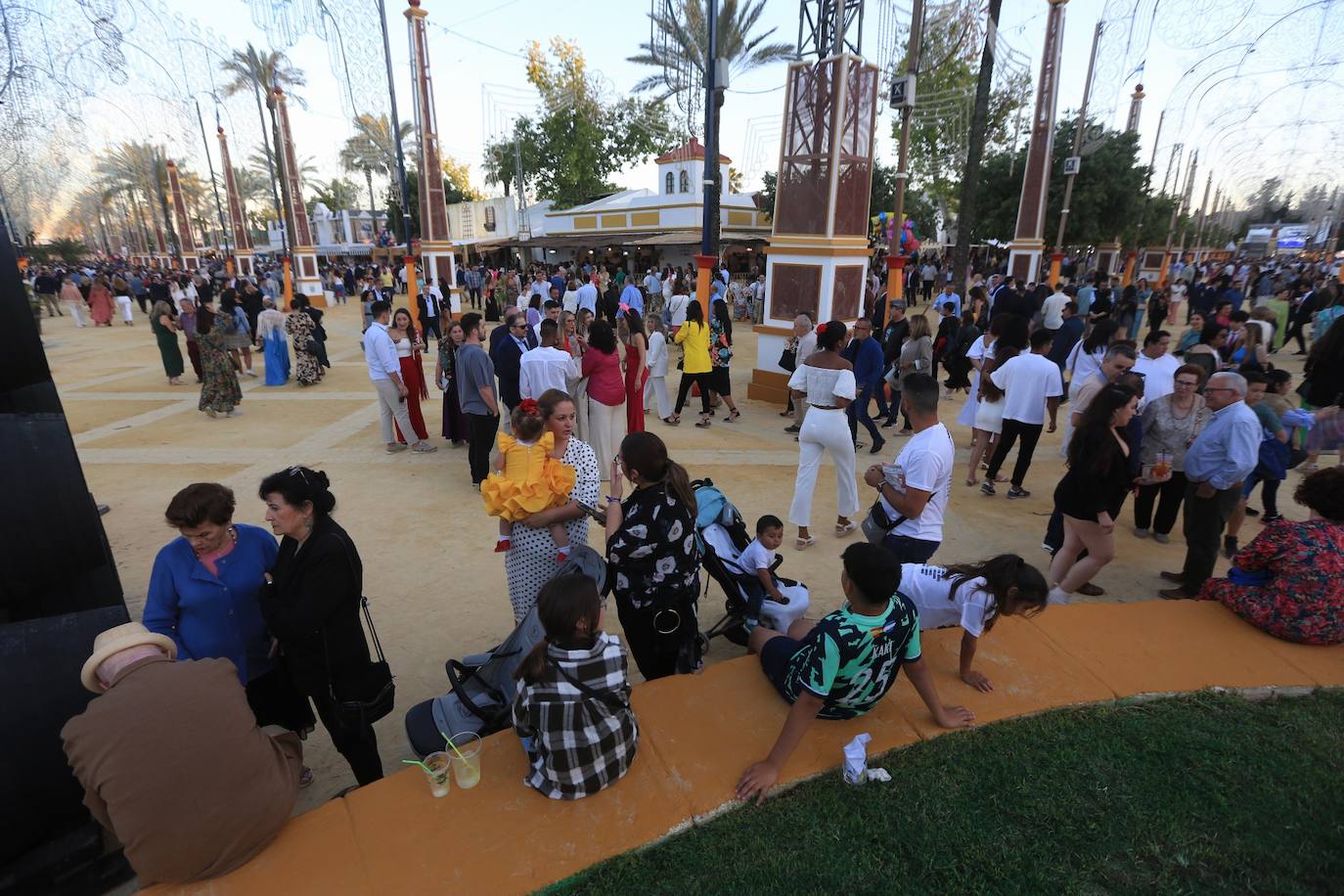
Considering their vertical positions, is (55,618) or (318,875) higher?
(55,618)

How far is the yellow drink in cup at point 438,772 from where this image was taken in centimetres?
256

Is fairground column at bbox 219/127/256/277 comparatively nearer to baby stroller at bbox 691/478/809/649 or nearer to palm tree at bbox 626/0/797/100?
palm tree at bbox 626/0/797/100

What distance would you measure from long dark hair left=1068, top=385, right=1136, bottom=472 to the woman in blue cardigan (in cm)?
453

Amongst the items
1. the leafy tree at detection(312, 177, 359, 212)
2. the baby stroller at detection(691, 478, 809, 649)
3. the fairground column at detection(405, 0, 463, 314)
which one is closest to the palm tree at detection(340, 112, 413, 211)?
the fairground column at detection(405, 0, 463, 314)

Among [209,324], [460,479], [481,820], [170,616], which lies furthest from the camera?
[209,324]

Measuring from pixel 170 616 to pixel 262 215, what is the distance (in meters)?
84.4

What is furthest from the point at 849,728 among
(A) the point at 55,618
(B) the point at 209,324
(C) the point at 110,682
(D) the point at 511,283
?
(D) the point at 511,283

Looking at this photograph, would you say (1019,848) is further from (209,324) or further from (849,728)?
(209,324)

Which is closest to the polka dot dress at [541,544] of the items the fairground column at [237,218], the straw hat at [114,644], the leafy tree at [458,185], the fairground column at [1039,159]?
the straw hat at [114,644]

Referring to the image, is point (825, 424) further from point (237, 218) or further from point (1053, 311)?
point (237, 218)

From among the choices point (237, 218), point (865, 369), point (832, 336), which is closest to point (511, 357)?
point (832, 336)

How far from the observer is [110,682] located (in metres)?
Answer: 2.00

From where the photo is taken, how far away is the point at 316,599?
2475 mm

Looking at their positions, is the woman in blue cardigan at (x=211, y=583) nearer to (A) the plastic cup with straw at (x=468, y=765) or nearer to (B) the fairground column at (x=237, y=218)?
(A) the plastic cup with straw at (x=468, y=765)
